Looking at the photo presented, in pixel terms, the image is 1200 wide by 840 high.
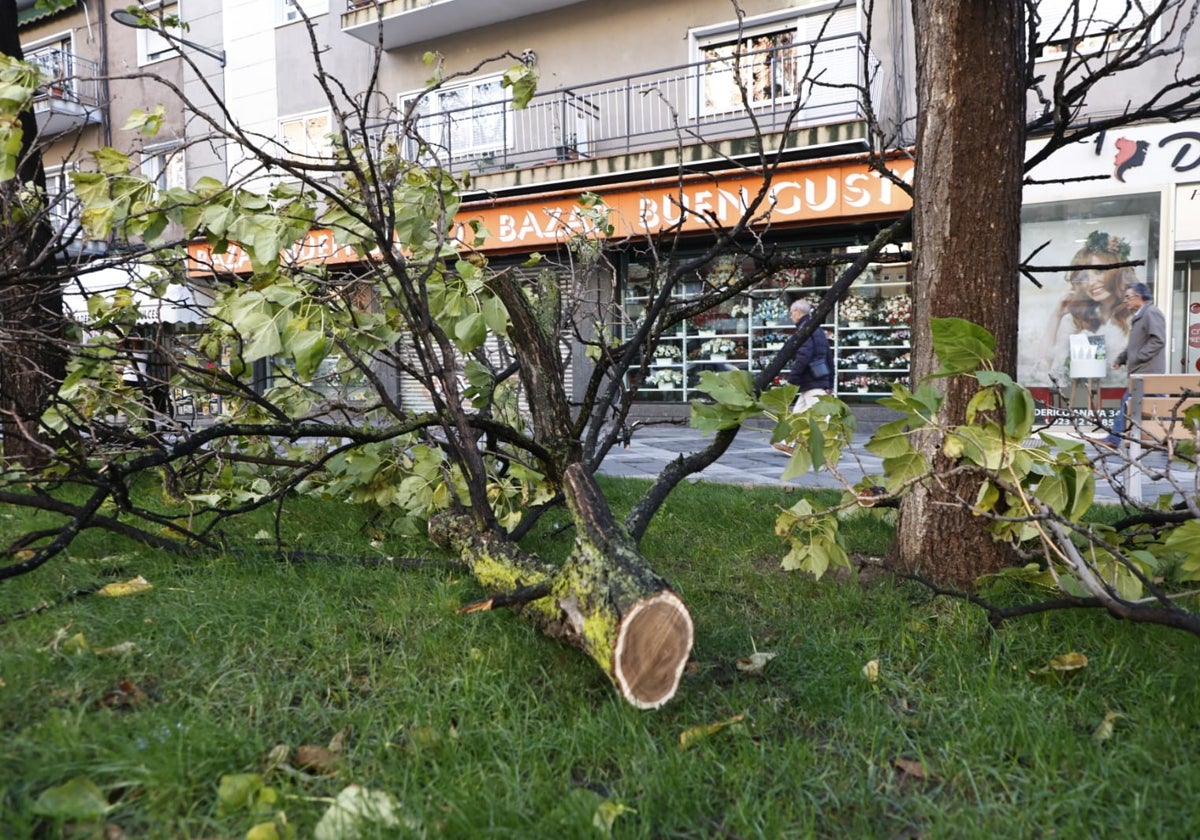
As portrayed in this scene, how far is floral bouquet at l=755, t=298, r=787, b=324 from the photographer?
13.8 meters

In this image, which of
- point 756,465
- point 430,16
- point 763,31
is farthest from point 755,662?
point 430,16

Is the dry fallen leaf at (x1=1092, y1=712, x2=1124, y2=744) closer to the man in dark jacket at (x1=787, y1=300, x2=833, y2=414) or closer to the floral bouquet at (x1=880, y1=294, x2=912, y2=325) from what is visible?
the man in dark jacket at (x1=787, y1=300, x2=833, y2=414)

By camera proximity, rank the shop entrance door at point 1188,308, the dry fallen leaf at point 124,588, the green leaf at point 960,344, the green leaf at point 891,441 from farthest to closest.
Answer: the shop entrance door at point 1188,308 → the dry fallen leaf at point 124,588 → the green leaf at point 891,441 → the green leaf at point 960,344

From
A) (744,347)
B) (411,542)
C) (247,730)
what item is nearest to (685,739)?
(247,730)

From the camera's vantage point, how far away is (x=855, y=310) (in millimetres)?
13258

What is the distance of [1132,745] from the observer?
6.40ft

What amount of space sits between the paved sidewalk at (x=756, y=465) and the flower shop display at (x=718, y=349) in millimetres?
2393

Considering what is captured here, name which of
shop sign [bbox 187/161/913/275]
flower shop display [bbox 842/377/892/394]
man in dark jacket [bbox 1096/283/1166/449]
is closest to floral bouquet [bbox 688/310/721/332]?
shop sign [bbox 187/161/913/275]

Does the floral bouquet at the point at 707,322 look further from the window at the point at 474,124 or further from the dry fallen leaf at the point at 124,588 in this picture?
the dry fallen leaf at the point at 124,588

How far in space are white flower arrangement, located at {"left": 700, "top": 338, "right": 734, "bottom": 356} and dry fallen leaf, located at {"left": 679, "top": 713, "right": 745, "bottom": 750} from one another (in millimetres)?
12489

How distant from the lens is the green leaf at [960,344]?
7.25 ft

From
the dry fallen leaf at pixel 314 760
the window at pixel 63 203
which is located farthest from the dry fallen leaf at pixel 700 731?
the window at pixel 63 203

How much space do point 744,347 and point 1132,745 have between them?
12.5 meters

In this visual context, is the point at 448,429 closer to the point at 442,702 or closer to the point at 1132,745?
the point at 442,702
